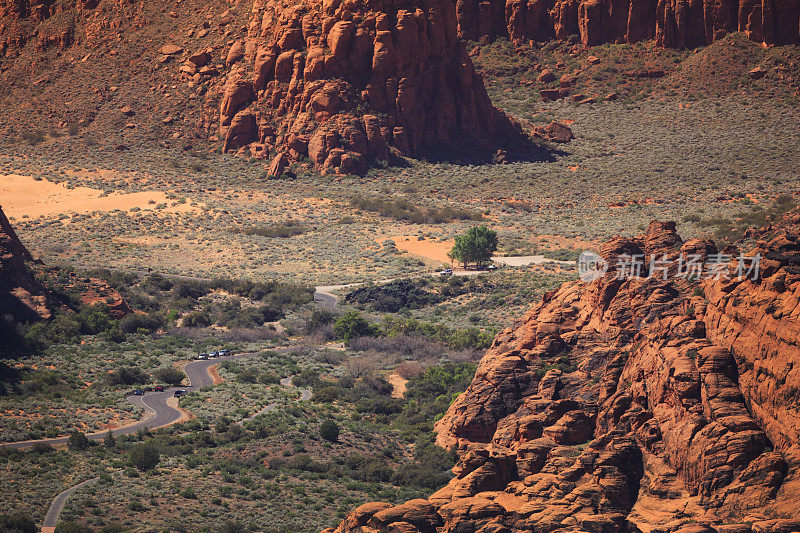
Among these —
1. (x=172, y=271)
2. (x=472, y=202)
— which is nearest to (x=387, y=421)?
(x=172, y=271)

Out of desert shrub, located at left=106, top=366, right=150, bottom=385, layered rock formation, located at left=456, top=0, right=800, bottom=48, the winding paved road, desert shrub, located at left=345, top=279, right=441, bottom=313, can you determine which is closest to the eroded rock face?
layered rock formation, located at left=456, top=0, right=800, bottom=48

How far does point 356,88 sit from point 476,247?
36889 mm

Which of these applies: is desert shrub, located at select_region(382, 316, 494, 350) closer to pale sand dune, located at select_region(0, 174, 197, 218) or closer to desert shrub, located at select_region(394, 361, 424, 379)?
desert shrub, located at select_region(394, 361, 424, 379)

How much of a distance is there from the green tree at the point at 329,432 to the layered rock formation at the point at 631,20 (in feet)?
341

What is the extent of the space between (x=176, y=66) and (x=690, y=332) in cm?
11193

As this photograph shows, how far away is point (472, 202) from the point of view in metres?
103

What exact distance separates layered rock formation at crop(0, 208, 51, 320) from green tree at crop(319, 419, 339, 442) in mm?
26580

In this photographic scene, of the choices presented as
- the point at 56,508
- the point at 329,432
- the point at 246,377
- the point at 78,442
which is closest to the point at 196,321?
the point at 246,377

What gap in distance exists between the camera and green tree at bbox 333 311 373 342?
61.5 metres

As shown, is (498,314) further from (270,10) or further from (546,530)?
(270,10)

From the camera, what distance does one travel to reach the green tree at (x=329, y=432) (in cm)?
3888

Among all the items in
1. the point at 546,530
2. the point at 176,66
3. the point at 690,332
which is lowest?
the point at 546,530

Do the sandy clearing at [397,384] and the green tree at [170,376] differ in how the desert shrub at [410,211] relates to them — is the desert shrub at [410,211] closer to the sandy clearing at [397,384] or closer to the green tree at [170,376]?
the sandy clearing at [397,384]

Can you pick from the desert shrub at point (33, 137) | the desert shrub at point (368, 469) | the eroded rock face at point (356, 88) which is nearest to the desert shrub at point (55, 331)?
the desert shrub at point (368, 469)
